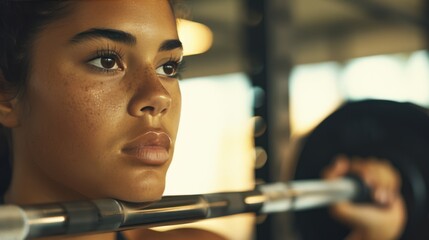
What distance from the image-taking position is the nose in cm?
54

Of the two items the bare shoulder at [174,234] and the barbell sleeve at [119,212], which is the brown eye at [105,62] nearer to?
the barbell sleeve at [119,212]

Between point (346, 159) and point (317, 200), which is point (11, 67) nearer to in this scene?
point (317, 200)

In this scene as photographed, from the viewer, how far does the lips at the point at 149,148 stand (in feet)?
1.78

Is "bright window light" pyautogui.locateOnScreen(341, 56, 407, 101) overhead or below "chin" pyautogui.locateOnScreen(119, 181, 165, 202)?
overhead

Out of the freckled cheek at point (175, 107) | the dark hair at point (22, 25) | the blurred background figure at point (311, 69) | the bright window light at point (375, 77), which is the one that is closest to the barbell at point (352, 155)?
the freckled cheek at point (175, 107)

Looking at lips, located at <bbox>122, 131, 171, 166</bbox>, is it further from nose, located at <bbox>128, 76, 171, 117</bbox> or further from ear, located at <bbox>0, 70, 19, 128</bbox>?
ear, located at <bbox>0, 70, 19, 128</bbox>

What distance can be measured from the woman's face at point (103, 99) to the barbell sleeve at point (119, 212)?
0.06 ft

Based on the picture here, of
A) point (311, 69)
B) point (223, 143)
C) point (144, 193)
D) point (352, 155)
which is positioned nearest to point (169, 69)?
point (144, 193)

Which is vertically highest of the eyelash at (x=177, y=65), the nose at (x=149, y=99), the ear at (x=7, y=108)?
the eyelash at (x=177, y=65)

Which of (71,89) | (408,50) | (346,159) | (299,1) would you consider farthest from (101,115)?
(408,50)

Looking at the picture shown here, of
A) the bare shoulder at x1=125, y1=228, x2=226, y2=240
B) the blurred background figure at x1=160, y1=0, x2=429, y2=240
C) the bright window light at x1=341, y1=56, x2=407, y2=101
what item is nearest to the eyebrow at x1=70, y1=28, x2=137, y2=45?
the bare shoulder at x1=125, y1=228, x2=226, y2=240

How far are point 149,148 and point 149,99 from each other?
1.7 inches

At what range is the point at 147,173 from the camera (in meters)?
0.55

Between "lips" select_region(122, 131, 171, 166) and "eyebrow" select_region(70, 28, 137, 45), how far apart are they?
84 mm
